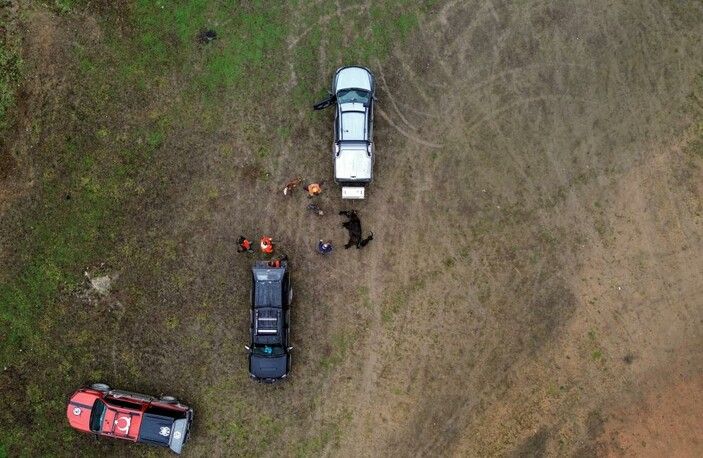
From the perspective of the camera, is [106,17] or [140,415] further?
[106,17]

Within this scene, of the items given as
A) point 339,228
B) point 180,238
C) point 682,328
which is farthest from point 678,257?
point 180,238

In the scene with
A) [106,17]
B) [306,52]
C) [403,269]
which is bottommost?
[403,269]

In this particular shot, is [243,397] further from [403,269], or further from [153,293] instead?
[403,269]

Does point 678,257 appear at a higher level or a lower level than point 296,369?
higher

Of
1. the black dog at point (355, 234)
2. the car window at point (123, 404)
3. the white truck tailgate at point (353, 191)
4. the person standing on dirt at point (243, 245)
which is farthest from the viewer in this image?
the black dog at point (355, 234)

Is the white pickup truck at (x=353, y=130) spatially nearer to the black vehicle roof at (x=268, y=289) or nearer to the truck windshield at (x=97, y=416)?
the black vehicle roof at (x=268, y=289)

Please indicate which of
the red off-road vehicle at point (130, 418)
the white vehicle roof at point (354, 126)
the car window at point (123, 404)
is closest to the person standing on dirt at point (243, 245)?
the white vehicle roof at point (354, 126)
